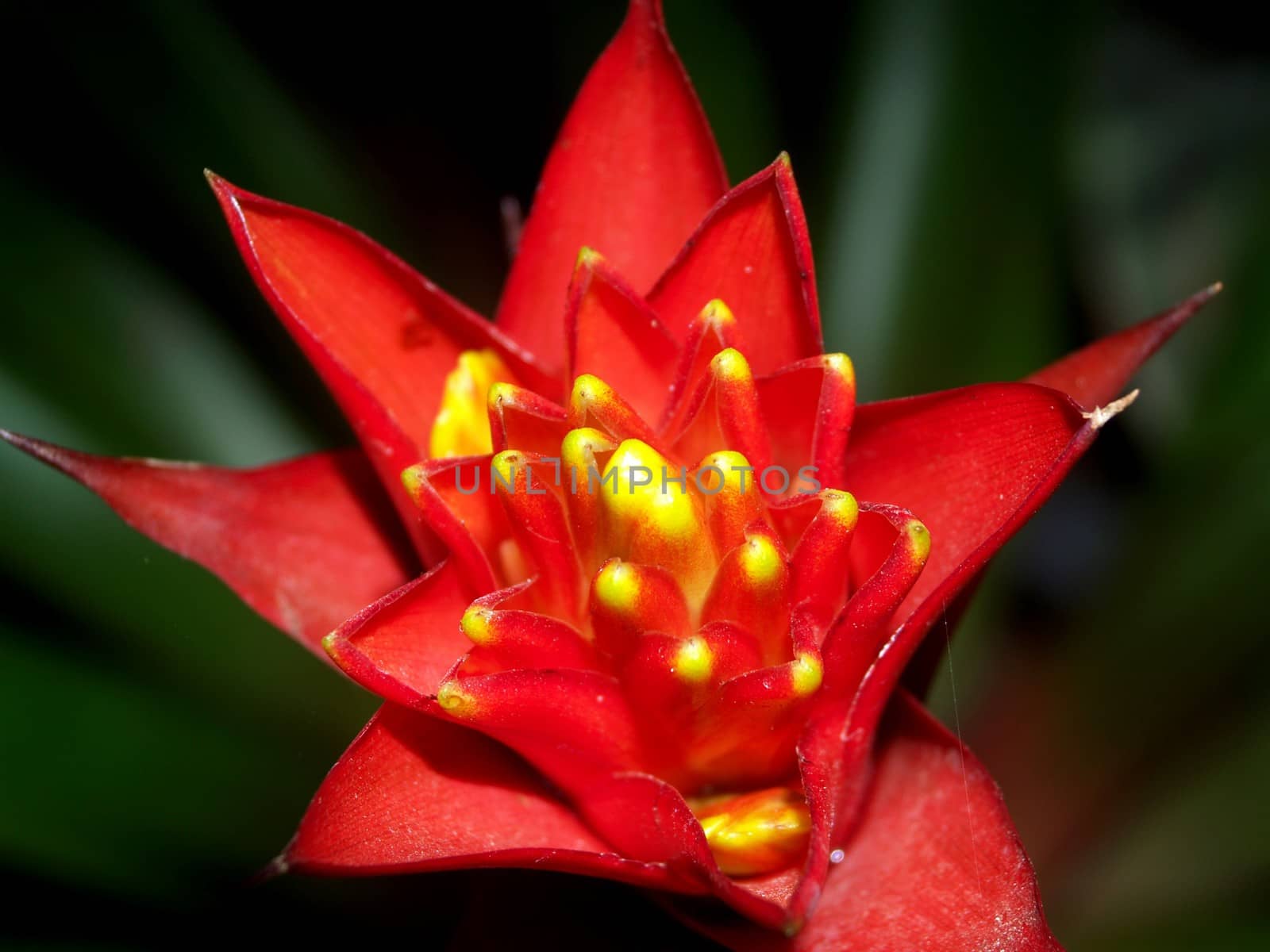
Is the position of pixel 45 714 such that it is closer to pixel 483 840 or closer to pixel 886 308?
pixel 483 840

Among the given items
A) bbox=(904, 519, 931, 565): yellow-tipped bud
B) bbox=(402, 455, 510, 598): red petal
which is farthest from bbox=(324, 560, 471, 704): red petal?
bbox=(904, 519, 931, 565): yellow-tipped bud

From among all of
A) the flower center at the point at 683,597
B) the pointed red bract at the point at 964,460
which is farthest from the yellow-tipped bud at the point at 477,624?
the pointed red bract at the point at 964,460

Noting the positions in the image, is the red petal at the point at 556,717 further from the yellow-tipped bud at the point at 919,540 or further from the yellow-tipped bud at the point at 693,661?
the yellow-tipped bud at the point at 919,540

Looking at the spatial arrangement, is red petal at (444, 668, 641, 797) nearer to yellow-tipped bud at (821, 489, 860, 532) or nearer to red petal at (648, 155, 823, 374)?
yellow-tipped bud at (821, 489, 860, 532)

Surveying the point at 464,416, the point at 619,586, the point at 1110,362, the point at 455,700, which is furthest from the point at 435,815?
the point at 1110,362

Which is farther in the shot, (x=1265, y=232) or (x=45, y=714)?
(x=1265, y=232)

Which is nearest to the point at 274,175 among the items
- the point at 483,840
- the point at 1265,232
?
the point at 483,840
